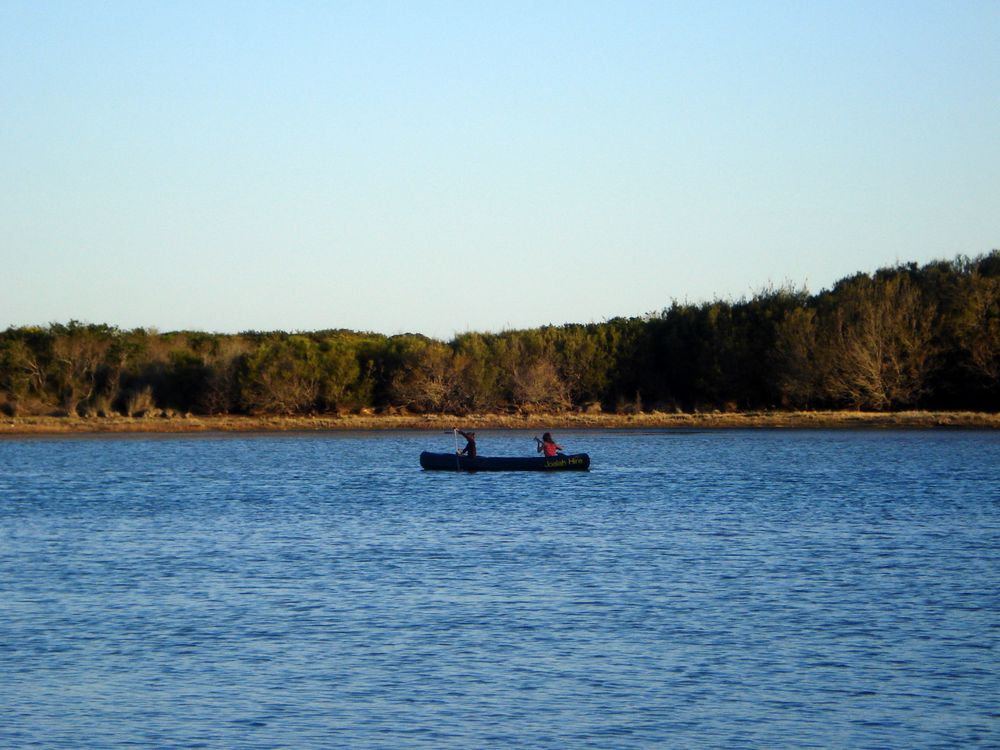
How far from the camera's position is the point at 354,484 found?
41688 mm

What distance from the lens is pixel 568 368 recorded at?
75.0 m

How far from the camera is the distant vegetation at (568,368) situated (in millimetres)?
66812

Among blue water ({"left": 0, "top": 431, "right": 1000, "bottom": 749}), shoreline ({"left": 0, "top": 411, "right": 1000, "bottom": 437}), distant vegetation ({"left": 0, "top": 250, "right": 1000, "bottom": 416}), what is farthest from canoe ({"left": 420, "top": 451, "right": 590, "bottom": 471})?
distant vegetation ({"left": 0, "top": 250, "right": 1000, "bottom": 416})

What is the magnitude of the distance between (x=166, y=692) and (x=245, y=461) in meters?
41.1

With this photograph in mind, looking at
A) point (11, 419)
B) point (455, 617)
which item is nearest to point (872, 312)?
point (11, 419)

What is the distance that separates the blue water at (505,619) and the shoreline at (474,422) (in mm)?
27766

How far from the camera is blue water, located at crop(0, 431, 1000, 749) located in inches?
507

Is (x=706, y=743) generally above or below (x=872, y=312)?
below

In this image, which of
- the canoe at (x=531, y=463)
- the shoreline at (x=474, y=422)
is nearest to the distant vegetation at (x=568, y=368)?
the shoreline at (x=474, y=422)

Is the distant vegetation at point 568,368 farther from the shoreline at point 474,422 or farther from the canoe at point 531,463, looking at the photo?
the canoe at point 531,463

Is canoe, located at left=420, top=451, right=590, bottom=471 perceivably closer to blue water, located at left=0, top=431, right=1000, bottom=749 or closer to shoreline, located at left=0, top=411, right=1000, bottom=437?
blue water, located at left=0, top=431, right=1000, bottom=749

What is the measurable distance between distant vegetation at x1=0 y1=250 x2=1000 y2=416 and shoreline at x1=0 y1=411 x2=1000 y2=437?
4.98ft

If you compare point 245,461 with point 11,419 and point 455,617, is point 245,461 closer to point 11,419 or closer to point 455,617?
point 11,419

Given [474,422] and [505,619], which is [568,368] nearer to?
[474,422]
